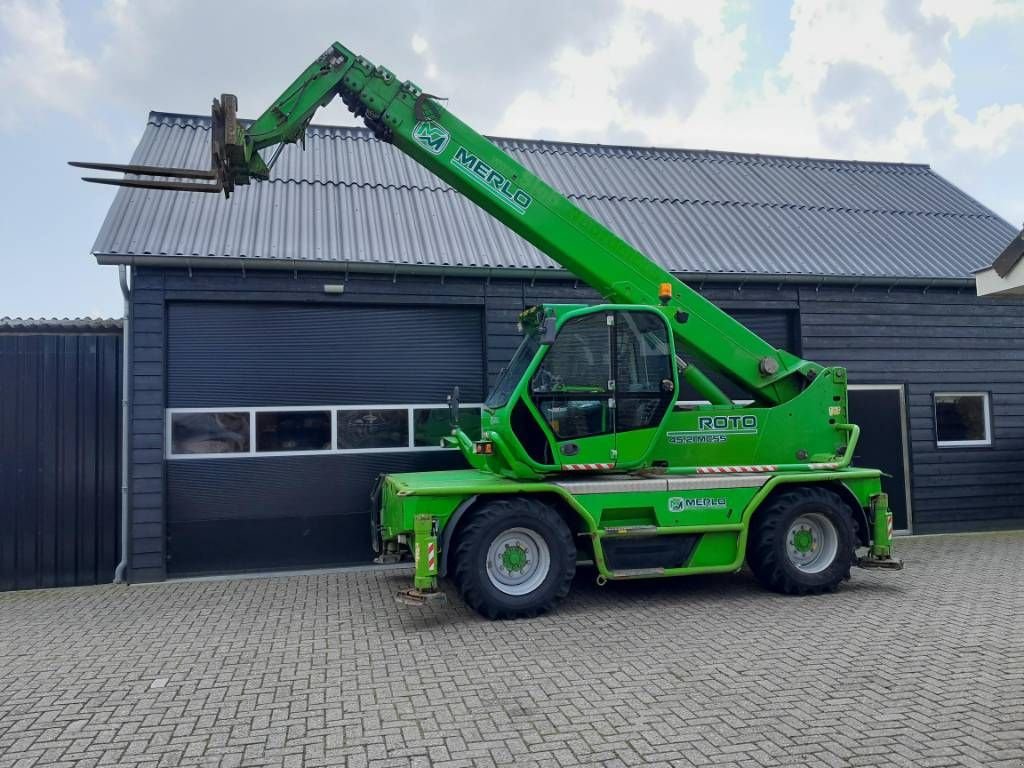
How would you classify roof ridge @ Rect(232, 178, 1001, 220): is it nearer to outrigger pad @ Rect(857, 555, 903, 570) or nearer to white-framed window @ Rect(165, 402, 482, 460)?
white-framed window @ Rect(165, 402, 482, 460)

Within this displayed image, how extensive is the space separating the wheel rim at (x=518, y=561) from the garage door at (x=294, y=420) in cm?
279

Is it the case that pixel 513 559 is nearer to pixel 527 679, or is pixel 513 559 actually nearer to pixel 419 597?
pixel 419 597

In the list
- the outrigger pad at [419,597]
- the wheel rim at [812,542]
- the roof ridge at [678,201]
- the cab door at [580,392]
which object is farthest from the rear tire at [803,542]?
the roof ridge at [678,201]

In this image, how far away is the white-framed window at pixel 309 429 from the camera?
29.1ft

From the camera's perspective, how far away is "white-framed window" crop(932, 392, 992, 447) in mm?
11281

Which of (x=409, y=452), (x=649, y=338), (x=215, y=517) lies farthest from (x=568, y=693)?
(x=215, y=517)

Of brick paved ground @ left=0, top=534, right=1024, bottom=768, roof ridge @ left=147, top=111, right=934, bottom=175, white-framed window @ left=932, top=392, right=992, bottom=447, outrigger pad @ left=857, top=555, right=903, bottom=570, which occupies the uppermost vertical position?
roof ridge @ left=147, top=111, right=934, bottom=175

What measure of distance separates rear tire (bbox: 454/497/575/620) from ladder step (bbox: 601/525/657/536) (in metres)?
0.40

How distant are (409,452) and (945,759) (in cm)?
671

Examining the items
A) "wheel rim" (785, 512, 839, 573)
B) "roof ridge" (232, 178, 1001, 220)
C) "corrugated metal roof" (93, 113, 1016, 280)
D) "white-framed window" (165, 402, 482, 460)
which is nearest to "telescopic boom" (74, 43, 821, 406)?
"wheel rim" (785, 512, 839, 573)

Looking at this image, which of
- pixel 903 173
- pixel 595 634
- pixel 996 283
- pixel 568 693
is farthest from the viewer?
pixel 903 173

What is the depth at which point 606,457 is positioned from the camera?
7129 mm

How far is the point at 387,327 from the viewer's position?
376 inches

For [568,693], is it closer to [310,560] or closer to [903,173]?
[310,560]
